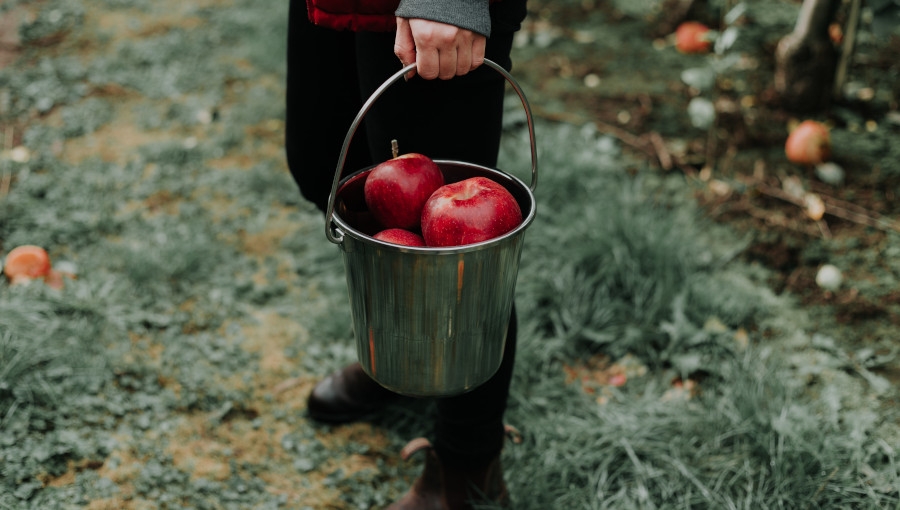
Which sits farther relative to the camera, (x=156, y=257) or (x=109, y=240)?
(x=109, y=240)

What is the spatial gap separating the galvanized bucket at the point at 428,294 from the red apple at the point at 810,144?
81.8 inches

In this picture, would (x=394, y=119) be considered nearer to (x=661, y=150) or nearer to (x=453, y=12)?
(x=453, y=12)

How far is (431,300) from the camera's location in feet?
4.00

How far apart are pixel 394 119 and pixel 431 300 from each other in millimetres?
383

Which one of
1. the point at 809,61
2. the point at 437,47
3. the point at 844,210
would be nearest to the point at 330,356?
the point at 437,47

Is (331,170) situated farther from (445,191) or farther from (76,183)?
(76,183)

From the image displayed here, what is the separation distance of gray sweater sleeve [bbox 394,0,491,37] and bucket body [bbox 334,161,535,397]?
0.30m

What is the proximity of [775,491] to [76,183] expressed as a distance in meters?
2.87

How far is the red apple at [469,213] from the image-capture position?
1.20 m

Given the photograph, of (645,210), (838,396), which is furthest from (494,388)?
(645,210)

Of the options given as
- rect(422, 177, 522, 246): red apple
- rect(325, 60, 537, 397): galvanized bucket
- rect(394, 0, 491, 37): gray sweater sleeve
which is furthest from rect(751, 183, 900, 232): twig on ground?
rect(394, 0, 491, 37): gray sweater sleeve

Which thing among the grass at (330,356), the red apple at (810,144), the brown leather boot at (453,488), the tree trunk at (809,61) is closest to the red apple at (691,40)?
the tree trunk at (809,61)

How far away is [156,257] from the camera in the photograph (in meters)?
2.61

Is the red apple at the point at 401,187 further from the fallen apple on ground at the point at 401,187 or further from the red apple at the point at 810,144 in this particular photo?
the red apple at the point at 810,144
